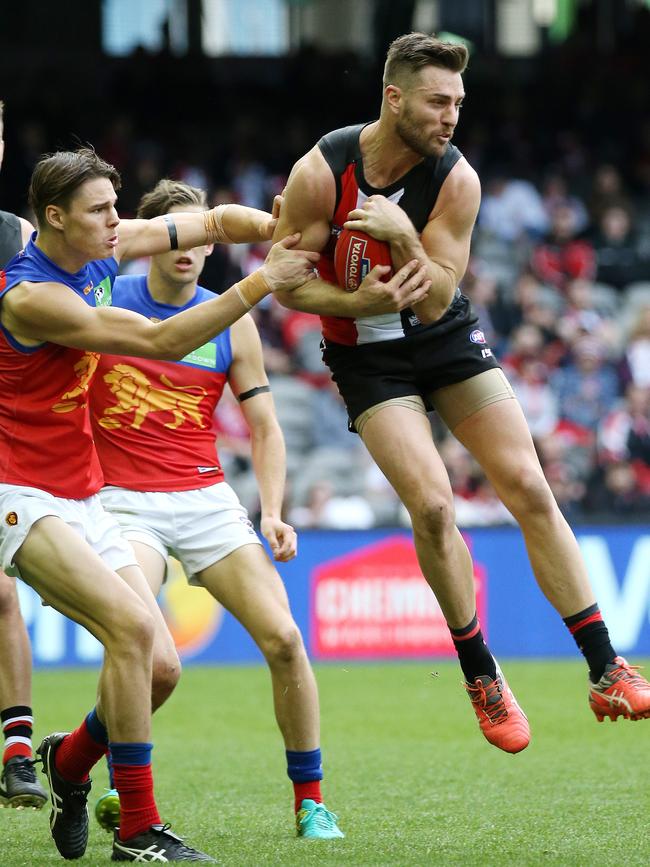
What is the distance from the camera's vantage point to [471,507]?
13195 mm

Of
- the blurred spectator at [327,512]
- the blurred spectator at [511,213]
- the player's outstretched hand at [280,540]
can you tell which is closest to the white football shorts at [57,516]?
the player's outstretched hand at [280,540]

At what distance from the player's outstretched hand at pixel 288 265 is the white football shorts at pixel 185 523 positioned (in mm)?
1265

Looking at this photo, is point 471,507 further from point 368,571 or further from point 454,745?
point 454,745

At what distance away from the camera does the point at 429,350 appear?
5.76 meters

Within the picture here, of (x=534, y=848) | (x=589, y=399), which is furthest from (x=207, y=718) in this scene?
(x=589, y=399)

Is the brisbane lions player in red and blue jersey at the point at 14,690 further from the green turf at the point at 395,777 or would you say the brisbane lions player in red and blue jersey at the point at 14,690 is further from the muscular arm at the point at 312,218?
the muscular arm at the point at 312,218

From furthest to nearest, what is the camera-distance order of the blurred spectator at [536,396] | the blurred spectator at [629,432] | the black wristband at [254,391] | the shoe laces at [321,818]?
the blurred spectator at [536,396], the blurred spectator at [629,432], the black wristband at [254,391], the shoe laces at [321,818]

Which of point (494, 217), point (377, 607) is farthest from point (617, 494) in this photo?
point (494, 217)

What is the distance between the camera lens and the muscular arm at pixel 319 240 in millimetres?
5328

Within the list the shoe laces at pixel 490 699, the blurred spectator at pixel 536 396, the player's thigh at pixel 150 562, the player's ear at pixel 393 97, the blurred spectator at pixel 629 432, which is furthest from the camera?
the blurred spectator at pixel 536 396

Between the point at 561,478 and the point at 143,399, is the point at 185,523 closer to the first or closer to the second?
the point at 143,399

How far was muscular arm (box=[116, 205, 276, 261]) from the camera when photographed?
5930mm

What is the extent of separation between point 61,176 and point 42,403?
33.2 inches

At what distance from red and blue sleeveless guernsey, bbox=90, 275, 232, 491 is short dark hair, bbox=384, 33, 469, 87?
62.6 inches
